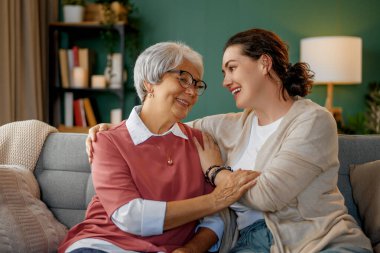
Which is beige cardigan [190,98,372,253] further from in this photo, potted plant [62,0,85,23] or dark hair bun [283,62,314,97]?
potted plant [62,0,85,23]

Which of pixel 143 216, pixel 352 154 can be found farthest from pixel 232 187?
pixel 352 154

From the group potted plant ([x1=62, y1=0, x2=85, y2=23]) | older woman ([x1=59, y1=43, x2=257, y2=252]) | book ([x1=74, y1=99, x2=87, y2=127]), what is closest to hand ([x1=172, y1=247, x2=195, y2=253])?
older woman ([x1=59, y1=43, x2=257, y2=252])

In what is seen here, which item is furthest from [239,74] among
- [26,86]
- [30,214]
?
[26,86]

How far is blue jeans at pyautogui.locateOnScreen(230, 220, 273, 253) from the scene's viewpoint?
6.04 feet

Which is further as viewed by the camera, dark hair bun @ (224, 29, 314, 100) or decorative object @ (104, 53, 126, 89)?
decorative object @ (104, 53, 126, 89)

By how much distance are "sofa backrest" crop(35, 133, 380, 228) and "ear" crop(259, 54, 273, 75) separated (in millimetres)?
478

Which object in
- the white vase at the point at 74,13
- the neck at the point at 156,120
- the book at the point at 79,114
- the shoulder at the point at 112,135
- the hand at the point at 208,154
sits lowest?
A: the book at the point at 79,114

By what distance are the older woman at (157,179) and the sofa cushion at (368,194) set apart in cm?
51

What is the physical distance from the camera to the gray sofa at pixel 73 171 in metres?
2.19

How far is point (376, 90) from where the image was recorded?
4648 millimetres

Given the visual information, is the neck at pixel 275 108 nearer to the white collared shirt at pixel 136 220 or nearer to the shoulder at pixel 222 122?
the shoulder at pixel 222 122

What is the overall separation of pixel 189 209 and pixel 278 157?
1.12ft

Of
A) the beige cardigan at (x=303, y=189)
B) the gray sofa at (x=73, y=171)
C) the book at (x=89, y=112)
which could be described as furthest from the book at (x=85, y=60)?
the beige cardigan at (x=303, y=189)

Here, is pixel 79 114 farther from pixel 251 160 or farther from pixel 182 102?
pixel 251 160
